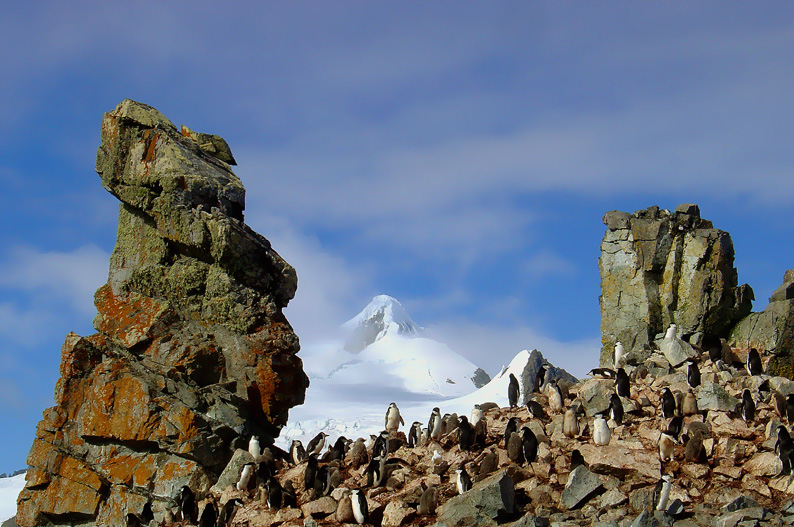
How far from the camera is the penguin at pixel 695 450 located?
696 inches

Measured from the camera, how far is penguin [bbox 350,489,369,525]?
1692cm

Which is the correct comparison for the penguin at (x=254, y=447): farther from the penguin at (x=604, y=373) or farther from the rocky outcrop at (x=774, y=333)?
the rocky outcrop at (x=774, y=333)

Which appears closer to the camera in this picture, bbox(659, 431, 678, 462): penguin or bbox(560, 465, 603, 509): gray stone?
bbox(560, 465, 603, 509): gray stone

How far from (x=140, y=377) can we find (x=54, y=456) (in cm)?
348

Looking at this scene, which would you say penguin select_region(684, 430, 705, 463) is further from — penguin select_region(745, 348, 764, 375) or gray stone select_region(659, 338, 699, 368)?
penguin select_region(745, 348, 764, 375)

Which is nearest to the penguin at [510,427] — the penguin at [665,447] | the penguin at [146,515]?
the penguin at [665,447]

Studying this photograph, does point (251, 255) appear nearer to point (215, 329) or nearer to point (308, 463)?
point (215, 329)

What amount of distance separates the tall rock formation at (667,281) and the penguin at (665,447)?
10.3 metres

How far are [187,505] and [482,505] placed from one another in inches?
349

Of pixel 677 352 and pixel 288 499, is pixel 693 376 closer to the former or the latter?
pixel 677 352

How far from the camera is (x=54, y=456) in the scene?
72.1 feet

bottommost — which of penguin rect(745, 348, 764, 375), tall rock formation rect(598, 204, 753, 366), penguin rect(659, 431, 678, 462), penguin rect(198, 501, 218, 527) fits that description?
penguin rect(198, 501, 218, 527)

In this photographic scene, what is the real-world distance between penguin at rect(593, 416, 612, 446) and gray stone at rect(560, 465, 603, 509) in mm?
2444

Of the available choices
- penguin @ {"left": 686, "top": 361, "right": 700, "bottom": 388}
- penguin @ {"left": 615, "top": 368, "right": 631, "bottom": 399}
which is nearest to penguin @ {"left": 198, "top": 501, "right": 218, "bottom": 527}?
penguin @ {"left": 615, "top": 368, "right": 631, "bottom": 399}
